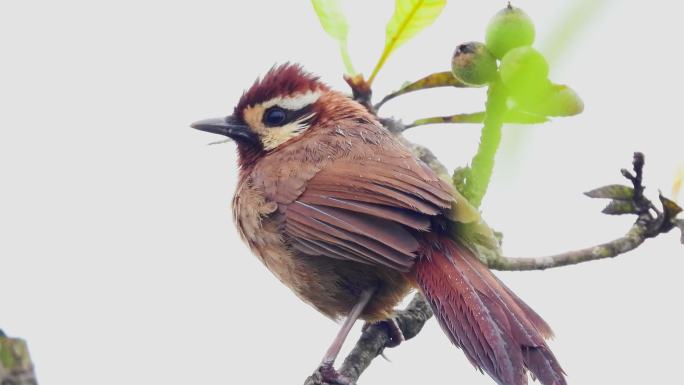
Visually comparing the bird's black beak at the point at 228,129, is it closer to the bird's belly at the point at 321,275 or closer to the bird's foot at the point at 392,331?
the bird's belly at the point at 321,275

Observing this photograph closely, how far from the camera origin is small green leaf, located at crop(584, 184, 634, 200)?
11.9 feet

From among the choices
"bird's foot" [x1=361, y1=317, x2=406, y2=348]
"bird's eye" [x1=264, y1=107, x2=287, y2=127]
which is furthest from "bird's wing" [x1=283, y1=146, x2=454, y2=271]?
"bird's eye" [x1=264, y1=107, x2=287, y2=127]

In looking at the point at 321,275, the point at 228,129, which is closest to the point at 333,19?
the point at 321,275

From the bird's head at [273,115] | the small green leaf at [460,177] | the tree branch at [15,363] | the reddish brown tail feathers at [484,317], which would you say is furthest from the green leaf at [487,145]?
the tree branch at [15,363]

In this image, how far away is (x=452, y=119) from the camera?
4133mm

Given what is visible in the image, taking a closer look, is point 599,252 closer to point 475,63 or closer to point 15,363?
point 475,63

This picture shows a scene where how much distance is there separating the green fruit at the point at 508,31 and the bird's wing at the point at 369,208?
0.86 m

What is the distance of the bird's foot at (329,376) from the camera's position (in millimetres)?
3705

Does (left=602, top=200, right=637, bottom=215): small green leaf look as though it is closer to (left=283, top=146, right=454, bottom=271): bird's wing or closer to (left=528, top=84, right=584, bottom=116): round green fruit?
(left=283, top=146, right=454, bottom=271): bird's wing

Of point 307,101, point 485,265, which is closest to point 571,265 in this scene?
point 485,265

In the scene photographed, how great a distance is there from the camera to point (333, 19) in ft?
12.4

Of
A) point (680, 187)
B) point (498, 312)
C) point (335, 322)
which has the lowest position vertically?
point (335, 322)

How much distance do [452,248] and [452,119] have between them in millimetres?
616

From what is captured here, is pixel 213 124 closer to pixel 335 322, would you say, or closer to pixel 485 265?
pixel 335 322
